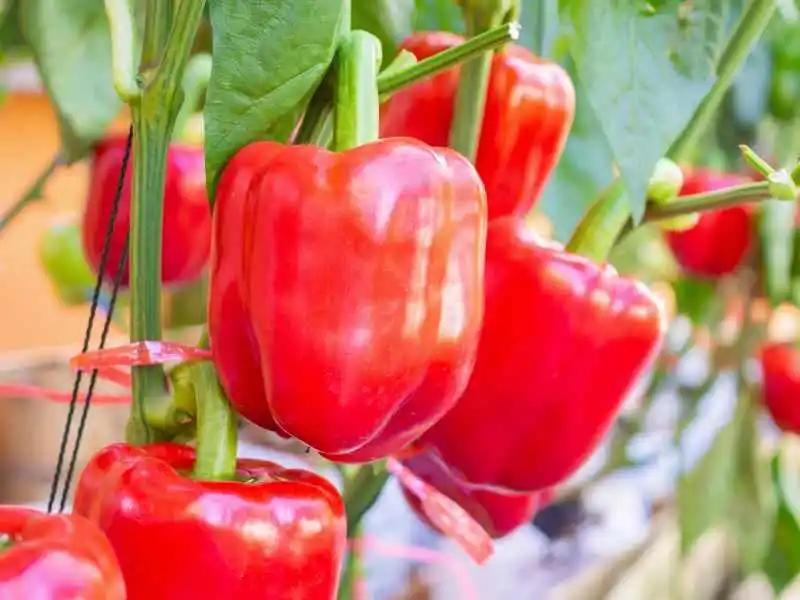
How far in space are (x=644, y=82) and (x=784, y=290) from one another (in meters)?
0.81

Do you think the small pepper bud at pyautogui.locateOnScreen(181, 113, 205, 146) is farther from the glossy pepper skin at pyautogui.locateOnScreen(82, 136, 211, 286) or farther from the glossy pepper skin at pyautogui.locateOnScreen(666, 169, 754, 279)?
the glossy pepper skin at pyautogui.locateOnScreen(666, 169, 754, 279)

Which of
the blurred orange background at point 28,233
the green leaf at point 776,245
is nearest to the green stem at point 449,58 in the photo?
the green leaf at point 776,245

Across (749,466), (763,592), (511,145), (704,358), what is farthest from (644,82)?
(763,592)

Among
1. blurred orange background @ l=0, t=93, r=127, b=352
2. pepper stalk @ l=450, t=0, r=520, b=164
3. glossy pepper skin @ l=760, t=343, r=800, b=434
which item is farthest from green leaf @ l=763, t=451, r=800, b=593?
blurred orange background @ l=0, t=93, r=127, b=352

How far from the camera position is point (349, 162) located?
1.22ft

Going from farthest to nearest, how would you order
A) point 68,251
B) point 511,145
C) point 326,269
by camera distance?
point 68,251 → point 511,145 → point 326,269

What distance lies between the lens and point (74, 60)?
0.61 metres

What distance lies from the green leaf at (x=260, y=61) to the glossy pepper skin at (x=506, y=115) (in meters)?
0.15

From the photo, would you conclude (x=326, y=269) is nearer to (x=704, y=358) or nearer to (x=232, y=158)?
(x=232, y=158)

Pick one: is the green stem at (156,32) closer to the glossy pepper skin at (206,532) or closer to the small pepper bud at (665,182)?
the glossy pepper skin at (206,532)

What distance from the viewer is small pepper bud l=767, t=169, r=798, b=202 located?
0.43 m

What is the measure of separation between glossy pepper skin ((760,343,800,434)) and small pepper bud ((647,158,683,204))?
2.25 ft

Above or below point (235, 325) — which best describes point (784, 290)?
below

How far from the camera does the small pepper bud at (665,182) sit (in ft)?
1.72
